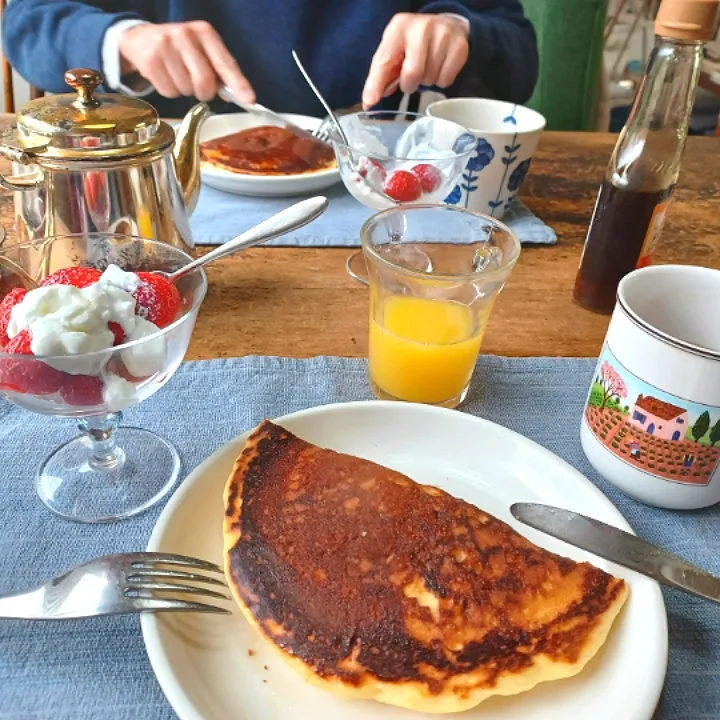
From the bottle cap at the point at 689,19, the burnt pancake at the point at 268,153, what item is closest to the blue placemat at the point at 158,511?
the bottle cap at the point at 689,19

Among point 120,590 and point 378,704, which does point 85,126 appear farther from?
point 378,704

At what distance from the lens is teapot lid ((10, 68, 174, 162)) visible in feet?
2.36

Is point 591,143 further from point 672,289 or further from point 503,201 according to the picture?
point 672,289

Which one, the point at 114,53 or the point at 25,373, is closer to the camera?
the point at 25,373

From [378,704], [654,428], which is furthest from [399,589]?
[654,428]

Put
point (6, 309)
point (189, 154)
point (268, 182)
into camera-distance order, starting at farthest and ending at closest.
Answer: point (268, 182) < point (189, 154) < point (6, 309)

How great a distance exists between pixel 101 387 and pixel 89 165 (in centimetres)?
30

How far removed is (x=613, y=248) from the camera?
917 mm

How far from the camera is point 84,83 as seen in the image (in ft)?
2.43

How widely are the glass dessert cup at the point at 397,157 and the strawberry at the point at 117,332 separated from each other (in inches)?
19.3

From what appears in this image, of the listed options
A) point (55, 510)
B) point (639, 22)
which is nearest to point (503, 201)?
point (55, 510)

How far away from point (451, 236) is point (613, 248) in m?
0.23

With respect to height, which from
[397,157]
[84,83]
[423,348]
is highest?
[84,83]

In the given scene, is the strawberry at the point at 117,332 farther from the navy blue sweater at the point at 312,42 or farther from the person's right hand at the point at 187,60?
the navy blue sweater at the point at 312,42
